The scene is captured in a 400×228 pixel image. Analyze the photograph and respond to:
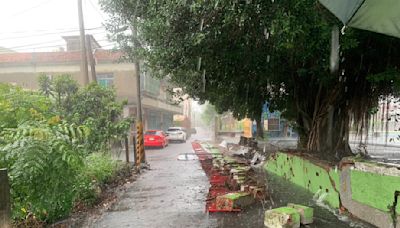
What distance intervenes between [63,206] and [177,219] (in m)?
2.07

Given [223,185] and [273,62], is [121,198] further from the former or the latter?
[273,62]

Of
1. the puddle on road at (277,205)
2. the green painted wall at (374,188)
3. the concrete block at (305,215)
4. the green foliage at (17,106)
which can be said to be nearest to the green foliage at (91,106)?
the green foliage at (17,106)

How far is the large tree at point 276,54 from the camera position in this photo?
6934 millimetres

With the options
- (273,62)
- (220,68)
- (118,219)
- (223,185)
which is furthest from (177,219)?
(273,62)

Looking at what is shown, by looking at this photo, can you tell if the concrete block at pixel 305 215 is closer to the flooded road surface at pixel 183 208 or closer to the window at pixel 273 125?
the flooded road surface at pixel 183 208

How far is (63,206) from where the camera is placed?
752cm

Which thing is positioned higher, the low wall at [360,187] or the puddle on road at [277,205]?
the low wall at [360,187]

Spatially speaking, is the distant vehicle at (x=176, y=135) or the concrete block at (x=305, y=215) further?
the distant vehicle at (x=176, y=135)

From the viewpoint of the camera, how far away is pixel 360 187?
7.18m

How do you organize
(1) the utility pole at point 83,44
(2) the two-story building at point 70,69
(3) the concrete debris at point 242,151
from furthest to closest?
1. (2) the two-story building at point 70,69
2. (3) the concrete debris at point 242,151
3. (1) the utility pole at point 83,44

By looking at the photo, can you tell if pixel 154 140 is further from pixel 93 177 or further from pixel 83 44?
pixel 93 177

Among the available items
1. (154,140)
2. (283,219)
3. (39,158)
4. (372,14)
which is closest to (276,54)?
(283,219)

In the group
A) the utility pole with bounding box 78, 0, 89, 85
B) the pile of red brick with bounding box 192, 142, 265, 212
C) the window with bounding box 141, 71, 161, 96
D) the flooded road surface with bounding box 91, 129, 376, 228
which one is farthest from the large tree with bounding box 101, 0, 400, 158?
the window with bounding box 141, 71, 161, 96

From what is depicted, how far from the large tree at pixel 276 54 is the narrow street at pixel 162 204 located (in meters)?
3.04
